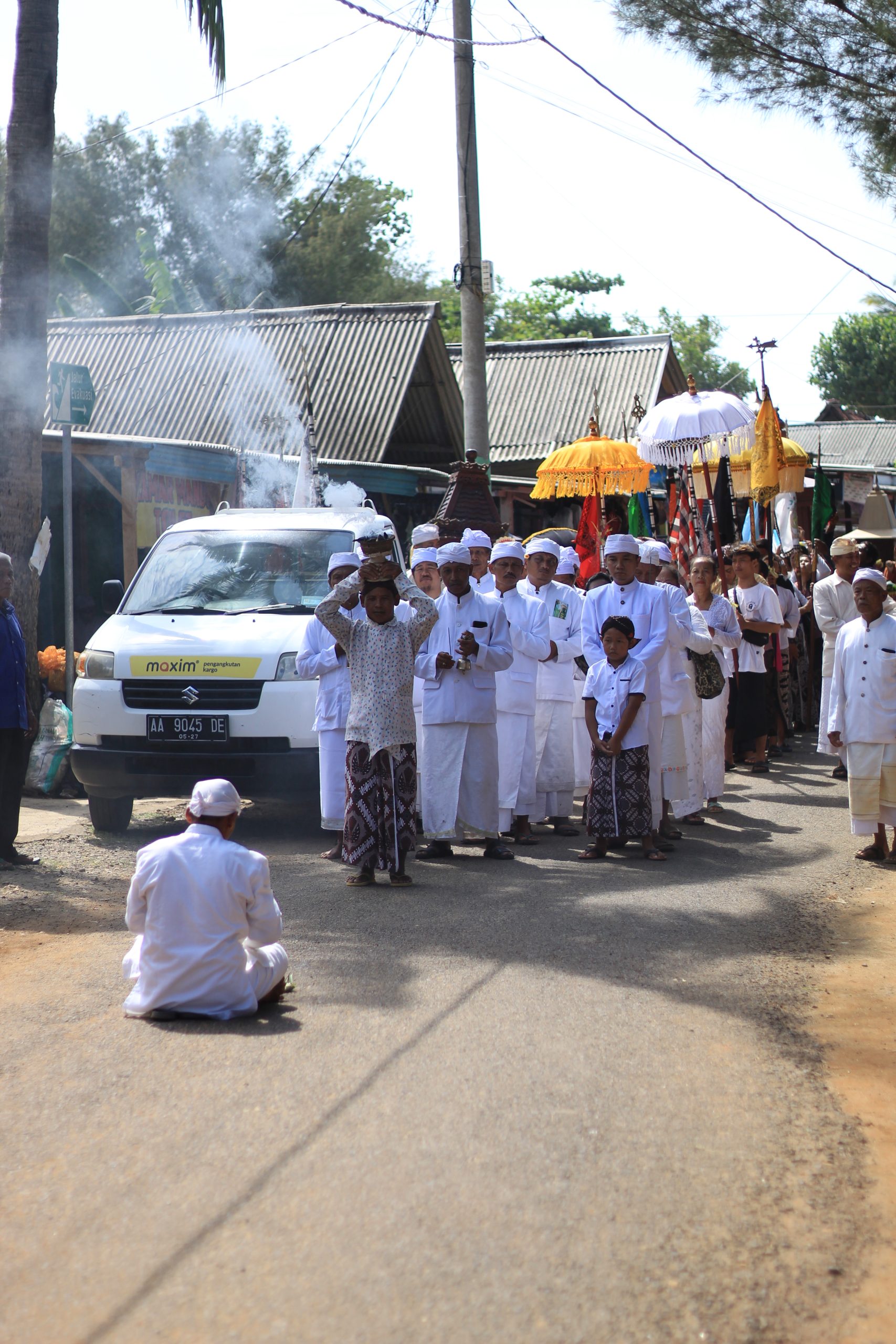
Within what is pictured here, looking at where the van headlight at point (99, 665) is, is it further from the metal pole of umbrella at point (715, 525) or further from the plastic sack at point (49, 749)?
the metal pole of umbrella at point (715, 525)

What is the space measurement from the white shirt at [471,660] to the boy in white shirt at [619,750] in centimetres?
62

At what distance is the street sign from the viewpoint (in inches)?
422

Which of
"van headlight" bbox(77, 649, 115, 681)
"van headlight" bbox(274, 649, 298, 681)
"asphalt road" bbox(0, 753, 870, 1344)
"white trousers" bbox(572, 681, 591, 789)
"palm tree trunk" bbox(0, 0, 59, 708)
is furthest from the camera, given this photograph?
"white trousers" bbox(572, 681, 591, 789)

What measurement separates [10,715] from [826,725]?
5917 millimetres

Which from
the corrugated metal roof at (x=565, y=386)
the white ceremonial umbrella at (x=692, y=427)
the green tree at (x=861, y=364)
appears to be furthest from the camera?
the green tree at (x=861, y=364)

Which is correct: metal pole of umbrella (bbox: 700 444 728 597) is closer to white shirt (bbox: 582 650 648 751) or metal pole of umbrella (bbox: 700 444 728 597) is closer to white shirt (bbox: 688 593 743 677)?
white shirt (bbox: 688 593 743 677)

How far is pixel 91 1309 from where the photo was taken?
3.12m

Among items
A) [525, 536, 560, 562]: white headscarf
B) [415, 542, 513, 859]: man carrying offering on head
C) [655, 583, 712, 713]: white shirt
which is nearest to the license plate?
[415, 542, 513, 859]: man carrying offering on head

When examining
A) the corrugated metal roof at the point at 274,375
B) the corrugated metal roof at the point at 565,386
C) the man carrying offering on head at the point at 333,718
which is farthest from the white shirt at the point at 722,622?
the corrugated metal roof at the point at 565,386

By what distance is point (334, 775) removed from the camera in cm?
886

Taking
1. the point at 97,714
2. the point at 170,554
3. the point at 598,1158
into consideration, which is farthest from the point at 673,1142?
the point at 170,554

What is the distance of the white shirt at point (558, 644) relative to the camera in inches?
405

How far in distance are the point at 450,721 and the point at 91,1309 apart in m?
5.78

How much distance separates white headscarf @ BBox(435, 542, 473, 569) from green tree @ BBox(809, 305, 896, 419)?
55895 mm
